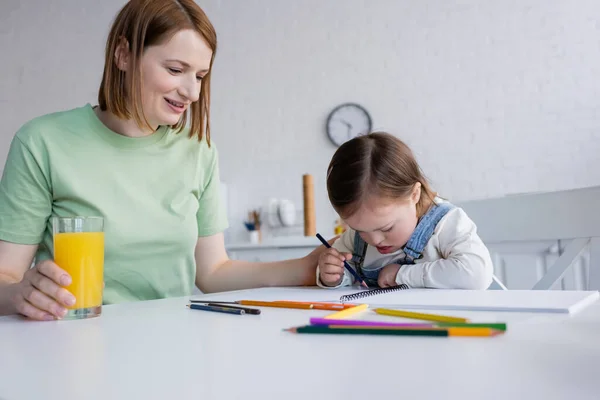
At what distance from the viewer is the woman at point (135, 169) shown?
1135 mm

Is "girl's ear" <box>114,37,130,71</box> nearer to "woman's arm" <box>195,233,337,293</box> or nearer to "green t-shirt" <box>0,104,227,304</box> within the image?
"green t-shirt" <box>0,104,227,304</box>

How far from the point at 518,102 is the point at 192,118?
2326 millimetres

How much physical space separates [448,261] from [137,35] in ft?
2.68

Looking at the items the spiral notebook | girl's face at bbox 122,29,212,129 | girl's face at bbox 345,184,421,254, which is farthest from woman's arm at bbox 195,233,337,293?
girl's face at bbox 122,29,212,129

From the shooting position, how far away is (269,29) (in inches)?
149

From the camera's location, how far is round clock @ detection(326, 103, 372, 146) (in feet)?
11.4

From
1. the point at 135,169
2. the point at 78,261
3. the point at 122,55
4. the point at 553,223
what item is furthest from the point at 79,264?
the point at 553,223

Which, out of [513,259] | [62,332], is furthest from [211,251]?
[513,259]

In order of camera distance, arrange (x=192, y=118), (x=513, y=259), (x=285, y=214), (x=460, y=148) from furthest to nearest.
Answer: (x=285, y=214)
(x=460, y=148)
(x=513, y=259)
(x=192, y=118)

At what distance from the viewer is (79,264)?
790 millimetres

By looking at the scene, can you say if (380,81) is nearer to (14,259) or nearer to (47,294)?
(14,259)

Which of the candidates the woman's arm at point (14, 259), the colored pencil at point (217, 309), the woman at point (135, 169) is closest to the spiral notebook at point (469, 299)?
the colored pencil at point (217, 309)

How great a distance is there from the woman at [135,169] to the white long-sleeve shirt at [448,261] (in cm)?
21

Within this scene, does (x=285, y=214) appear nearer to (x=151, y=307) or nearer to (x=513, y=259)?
(x=513, y=259)
